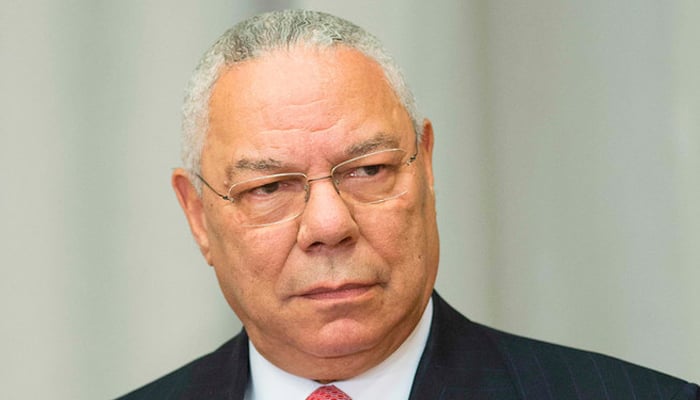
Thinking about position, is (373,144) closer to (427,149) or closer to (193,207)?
(427,149)

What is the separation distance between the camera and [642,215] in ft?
10.9

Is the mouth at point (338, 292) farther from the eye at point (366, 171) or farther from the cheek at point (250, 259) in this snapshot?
the eye at point (366, 171)

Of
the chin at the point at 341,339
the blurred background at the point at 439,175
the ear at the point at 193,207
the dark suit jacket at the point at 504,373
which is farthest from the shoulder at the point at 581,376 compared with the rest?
the blurred background at the point at 439,175

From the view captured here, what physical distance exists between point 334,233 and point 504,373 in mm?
478

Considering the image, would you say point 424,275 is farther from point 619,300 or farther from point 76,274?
point 76,274

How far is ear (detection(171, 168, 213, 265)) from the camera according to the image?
2525 millimetres

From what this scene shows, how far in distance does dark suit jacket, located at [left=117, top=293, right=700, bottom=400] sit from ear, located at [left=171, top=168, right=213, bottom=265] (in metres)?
0.25

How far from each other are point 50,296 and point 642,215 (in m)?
1.70

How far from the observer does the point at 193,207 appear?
101 inches

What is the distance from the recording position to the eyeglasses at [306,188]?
2254 millimetres

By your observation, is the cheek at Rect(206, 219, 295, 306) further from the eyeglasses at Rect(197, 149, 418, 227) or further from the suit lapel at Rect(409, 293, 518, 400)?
the suit lapel at Rect(409, 293, 518, 400)

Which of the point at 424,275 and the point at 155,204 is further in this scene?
the point at 155,204

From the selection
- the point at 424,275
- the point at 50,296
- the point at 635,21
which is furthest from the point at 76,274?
the point at 635,21

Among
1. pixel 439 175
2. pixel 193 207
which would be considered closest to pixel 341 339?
pixel 193 207
